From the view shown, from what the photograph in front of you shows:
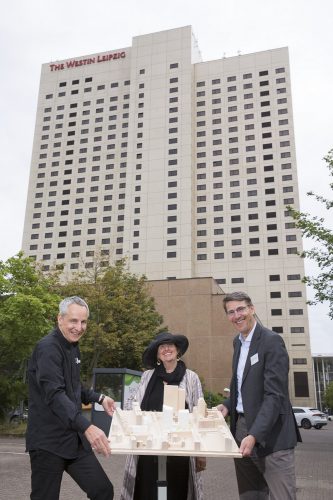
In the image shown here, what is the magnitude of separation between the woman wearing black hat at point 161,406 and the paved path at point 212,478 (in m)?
3.66

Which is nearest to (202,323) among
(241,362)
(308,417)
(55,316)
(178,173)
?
(308,417)

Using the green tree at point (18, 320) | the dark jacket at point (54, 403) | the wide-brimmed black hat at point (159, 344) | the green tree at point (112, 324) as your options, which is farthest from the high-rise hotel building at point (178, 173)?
the dark jacket at point (54, 403)

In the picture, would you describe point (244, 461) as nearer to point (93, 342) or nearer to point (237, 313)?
point (237, 313)

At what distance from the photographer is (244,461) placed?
13.4ft

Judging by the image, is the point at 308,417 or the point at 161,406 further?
the point at 308,417

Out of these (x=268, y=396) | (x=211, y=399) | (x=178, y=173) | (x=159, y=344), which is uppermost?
(x=178, y=173)

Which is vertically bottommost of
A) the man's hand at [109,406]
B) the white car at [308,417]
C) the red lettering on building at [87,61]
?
the white car at [308,417]

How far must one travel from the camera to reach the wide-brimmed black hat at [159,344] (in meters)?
4.70

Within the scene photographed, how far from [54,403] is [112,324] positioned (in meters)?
25.0

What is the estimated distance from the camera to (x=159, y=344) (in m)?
4.72

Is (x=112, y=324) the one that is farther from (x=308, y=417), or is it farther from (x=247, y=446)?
(x=247, y=446)

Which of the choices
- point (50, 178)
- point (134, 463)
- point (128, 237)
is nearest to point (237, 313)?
point (134, 463)

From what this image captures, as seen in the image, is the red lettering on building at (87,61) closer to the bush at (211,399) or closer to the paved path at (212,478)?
the bush at (211,399)

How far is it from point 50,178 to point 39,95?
18.1 meters
